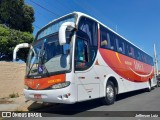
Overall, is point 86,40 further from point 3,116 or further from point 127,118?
point 3,116

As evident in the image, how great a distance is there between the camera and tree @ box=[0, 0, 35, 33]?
69.5 ft

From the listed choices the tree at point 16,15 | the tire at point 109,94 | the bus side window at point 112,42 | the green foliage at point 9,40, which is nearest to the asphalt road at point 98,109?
the tire at point 109,94

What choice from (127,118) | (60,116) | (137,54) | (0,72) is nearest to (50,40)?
(60,116)

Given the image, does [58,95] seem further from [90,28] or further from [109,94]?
[109,94]

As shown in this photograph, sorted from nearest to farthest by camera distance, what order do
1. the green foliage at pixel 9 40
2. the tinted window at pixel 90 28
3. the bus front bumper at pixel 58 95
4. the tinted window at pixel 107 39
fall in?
1. the bus front bumper at pixel 58 95
2. the tinted window at pixel 90 28
3. the tinted window at pixel 107 39
4. the green foliage at pixel 9 40

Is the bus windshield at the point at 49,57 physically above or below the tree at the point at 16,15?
below

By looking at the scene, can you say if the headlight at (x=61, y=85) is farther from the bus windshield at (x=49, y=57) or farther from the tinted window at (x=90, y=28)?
the tinted window at (x=90, y=28)

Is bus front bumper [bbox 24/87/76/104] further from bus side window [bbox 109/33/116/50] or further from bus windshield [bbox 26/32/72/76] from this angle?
bus side window [bbox 109/33/116/50]

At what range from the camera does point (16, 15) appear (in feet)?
72.7

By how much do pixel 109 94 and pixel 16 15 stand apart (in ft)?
47.0

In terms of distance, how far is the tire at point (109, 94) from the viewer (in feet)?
35.0

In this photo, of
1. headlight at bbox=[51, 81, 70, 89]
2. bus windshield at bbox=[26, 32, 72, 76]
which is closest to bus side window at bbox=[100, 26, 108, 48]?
bus windshield at bbox=[26, 32, 72, 76]

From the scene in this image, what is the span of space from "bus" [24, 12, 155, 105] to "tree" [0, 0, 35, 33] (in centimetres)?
1197

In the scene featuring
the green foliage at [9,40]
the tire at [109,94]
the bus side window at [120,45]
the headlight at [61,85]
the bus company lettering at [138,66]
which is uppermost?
the green foliage at [9,40]
